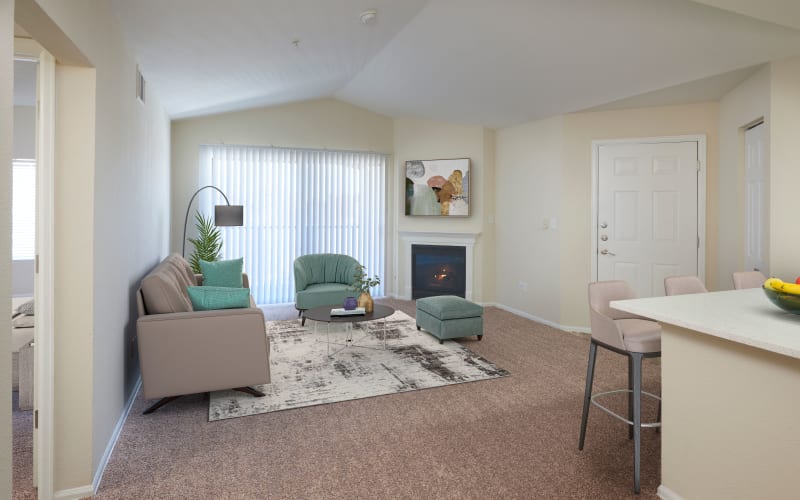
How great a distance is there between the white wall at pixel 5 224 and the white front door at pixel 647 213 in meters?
5.32

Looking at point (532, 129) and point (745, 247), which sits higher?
point (532, 129)

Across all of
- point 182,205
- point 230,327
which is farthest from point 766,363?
point 182,205

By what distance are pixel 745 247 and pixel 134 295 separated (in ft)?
17.3

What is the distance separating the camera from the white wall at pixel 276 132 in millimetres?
6492

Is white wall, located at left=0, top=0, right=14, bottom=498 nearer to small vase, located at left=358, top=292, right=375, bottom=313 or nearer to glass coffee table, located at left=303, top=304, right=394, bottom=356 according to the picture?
glass coffee table, located at left=303, top=304, right=394, bottom=356

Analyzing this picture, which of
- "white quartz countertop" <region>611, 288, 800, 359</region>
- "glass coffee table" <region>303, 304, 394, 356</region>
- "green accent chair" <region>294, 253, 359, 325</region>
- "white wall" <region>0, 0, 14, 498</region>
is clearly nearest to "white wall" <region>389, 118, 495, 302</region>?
"green accent chair" <region>294, 253, 359, 325</region>

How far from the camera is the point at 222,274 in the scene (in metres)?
5.09

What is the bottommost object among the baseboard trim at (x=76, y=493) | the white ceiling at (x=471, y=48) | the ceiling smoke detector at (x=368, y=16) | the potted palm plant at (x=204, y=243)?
the baseboard trim at (x=76, y=493)

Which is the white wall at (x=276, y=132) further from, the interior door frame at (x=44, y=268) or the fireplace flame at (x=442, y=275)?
the interior door frame at (x=44, y=268)

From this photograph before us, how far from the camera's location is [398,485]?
91.8 inches

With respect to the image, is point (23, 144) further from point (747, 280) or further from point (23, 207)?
point (747, 280)

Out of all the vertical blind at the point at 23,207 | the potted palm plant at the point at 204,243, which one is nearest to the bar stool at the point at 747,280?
the potted palm plant at the point at 204,243

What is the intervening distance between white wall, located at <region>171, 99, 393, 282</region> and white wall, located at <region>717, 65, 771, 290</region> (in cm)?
455

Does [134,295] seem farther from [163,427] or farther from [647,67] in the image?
[647,67]
